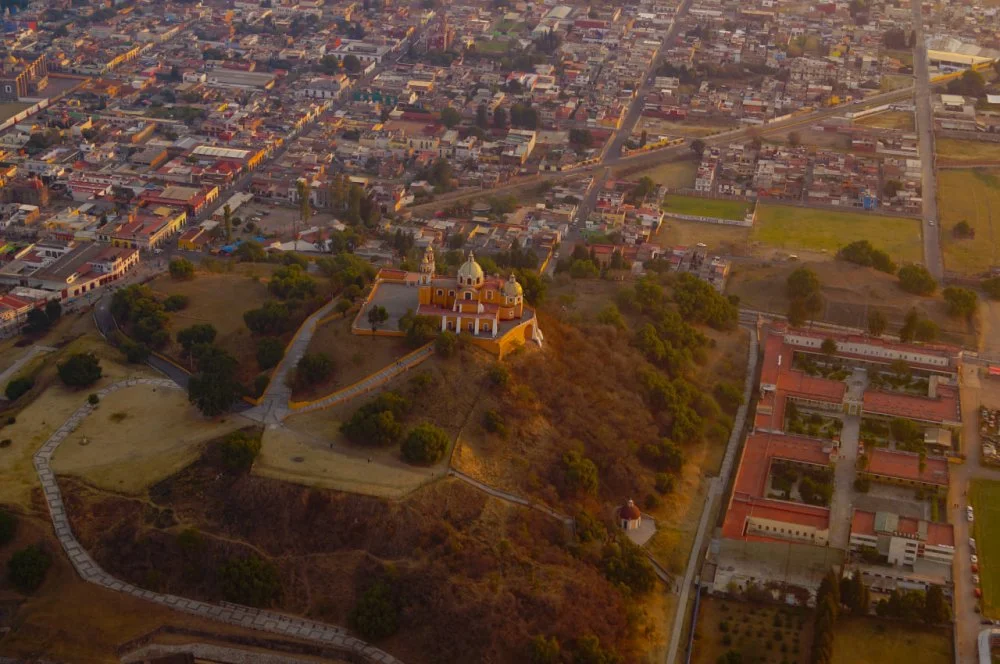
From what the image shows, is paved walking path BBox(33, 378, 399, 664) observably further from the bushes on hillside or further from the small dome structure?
the small dome structure

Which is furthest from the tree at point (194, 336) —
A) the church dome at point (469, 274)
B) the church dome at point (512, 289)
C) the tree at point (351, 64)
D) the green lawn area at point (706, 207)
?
the tree at point (351, 64)

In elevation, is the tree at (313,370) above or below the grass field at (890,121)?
above

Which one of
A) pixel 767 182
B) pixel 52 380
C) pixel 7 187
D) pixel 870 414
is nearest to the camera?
pixel 52 380

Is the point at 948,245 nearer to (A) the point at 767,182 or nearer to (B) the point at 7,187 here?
(A) the point at 767,182

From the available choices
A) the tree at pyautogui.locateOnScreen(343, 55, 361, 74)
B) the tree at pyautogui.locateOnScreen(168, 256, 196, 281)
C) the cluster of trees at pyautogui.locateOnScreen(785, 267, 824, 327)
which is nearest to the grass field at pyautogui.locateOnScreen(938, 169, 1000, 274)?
the cluster of trees at pyautogui.locateOnScreen(785, 267, 824, 327)

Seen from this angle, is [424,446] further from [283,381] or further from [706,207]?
[706,207]

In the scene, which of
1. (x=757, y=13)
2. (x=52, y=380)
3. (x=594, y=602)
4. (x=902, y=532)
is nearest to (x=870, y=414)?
(x=902, y=532)

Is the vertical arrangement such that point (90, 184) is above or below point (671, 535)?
below

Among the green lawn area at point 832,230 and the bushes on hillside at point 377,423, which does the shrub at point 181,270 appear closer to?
the bushes on hillside at point 377,423
